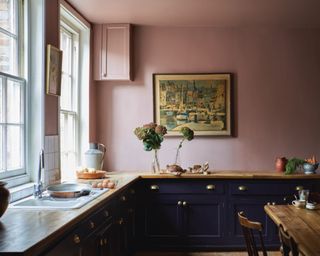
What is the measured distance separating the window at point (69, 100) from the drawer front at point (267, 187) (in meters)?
1.76

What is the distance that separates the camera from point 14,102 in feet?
10.1

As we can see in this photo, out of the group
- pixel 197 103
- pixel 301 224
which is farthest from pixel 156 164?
pixel 301 224

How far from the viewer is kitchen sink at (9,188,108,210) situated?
8.09 feet

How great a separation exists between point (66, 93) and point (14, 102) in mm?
1291

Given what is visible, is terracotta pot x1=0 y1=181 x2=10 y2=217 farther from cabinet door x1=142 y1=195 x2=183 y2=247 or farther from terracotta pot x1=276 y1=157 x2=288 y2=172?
terracotta pot x1=276 y1=157 x2=288 y2=172

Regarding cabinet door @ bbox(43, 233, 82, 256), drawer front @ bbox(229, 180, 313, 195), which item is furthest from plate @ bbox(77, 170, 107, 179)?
cabinet door @ bbox(43, 233, 82, 256)

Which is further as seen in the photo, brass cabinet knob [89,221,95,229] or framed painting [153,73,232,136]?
framed painting [153,73,232,136]

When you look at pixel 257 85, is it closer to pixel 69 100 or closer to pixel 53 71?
pixel 69 100

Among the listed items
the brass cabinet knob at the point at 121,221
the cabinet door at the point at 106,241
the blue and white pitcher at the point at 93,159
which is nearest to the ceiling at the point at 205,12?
the blue and white pitcher at the point at 93,159

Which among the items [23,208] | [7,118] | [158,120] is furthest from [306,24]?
[23,208]

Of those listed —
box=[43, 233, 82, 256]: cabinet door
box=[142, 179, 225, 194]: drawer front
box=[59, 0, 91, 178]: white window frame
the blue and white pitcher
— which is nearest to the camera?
box=[43, 233, 82, 256]: cabinet door

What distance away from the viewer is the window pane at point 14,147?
3002 mm

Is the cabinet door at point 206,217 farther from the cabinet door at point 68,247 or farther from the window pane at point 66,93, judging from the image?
the cabinet door at point 68,247

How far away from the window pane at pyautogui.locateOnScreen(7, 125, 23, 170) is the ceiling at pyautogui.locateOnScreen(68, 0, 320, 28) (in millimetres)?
1562
